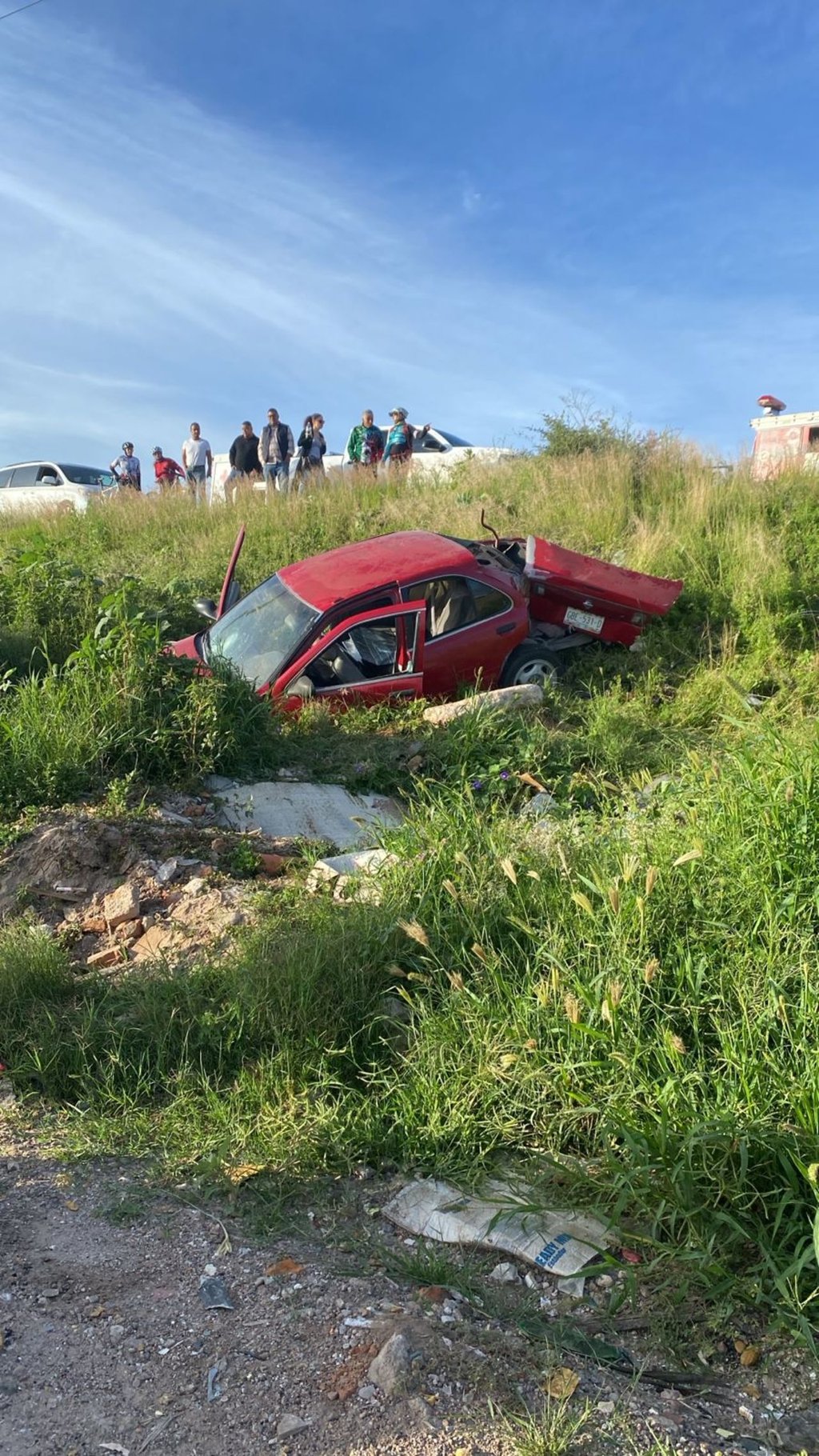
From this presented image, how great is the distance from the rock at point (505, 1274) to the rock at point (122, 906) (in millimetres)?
2730

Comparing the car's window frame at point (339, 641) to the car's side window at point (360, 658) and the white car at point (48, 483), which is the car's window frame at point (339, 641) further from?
the white car at point (48, 483)

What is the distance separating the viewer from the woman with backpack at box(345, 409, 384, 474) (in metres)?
17.1

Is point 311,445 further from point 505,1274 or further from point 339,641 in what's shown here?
point 505,1274

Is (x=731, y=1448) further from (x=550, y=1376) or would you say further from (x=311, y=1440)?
(x=311, y=1440)

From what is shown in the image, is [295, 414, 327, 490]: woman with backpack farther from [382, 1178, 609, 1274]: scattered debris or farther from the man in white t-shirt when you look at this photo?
[382, 1178, 609, 1274]: scattered debris

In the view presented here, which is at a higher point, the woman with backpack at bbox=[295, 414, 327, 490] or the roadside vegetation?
the woman with backpack at bbox=[295, 414, 327, 490]

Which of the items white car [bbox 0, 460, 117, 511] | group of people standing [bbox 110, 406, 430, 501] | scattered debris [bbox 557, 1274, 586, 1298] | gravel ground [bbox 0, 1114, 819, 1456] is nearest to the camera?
gravel ground [bbox 0, 1114, 819, 1456]

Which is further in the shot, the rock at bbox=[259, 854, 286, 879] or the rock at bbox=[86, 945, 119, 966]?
the rock at bbox=[259, 854, 286, 879]

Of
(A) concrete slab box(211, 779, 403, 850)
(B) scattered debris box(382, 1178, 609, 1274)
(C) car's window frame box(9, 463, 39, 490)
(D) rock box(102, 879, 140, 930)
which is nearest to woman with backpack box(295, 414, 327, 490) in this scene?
(C) car's window frame box(9, 463, 39, 490)

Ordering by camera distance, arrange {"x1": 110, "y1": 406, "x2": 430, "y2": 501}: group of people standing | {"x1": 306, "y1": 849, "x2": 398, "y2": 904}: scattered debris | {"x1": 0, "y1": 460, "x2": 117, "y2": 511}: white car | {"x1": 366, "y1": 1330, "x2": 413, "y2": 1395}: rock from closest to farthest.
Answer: {"x1": 366, "y1": 1330, "x2": 413, "y2": 1395}: rock < {"x1": 306, "y1": 849, "x2": 398, "y2": 904}: scattered debris < {"x1": 110, "y1": 406, "x2": 430, "y2": 501}: group of people standing < {"x1": 0, "y1": 460, "x2": 117, "y2": 511}: white car

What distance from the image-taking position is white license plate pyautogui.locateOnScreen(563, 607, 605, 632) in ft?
30.8

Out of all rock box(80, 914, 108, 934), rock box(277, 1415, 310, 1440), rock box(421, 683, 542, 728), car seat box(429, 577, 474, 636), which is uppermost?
car seat box(429, 577, 474, 636)

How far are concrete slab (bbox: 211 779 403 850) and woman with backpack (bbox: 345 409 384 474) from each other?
437 inches

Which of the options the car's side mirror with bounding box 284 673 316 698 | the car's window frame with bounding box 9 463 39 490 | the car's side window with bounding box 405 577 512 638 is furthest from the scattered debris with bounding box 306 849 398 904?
the car's window frame with bounding box 9 463 39 490
